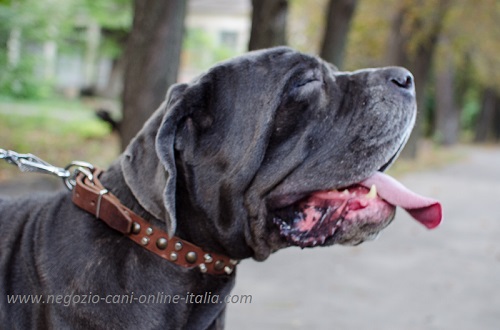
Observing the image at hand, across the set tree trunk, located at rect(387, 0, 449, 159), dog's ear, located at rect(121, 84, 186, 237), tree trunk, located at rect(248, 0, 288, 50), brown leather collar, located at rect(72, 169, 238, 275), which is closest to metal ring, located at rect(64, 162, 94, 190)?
brown leather collar, located at rect(72, 169, 238, 275)

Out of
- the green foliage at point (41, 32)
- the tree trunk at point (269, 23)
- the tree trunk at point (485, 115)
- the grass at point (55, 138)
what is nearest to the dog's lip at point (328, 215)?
the tree trunk at point (269, 23)

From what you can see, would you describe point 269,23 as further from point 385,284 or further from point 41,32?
point 41,32

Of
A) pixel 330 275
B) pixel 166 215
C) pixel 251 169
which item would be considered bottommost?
pixel 330 275

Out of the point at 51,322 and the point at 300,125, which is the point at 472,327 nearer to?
the point at 300,125

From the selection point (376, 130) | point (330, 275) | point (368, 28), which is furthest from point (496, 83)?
point (376, 130)

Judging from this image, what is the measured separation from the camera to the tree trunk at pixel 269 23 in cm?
845

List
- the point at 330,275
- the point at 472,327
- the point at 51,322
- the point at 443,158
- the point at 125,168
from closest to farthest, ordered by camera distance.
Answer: the point at 51,322
the point at 125,168
the point at 472,327
the point at 330,275
the point at 443,158

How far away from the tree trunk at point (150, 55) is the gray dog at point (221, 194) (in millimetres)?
4500

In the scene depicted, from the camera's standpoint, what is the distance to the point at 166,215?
102 inches

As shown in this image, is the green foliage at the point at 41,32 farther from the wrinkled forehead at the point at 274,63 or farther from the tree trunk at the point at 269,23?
the wrinkled forehead at the point at 274,63

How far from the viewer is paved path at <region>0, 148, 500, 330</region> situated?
17.7 ft

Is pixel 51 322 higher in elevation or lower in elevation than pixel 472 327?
higher

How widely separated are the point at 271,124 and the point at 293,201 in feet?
1.19

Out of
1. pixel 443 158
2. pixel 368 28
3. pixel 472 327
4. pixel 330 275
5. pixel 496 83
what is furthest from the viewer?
pixel 496 83
